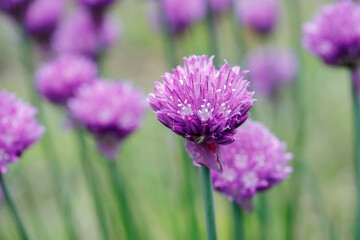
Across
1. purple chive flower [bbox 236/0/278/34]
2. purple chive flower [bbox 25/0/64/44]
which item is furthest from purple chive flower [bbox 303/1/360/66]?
purple chive flower [bbox 25/0/64/44]

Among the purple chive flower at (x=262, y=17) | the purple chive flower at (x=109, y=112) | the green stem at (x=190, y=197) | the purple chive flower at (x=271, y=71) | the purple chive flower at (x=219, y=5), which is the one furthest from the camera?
the purple chive flower at (x=271, y=71)

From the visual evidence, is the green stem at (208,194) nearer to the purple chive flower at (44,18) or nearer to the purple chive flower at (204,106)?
the purple chive flower at (204,106)

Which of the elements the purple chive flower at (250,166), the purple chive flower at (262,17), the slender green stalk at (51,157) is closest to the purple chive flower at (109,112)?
the slender green stalk at (51,157)

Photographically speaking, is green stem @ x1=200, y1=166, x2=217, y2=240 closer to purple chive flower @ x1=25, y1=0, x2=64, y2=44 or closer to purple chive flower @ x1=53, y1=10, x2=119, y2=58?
purple chive flower @ x1=53, y1=10, x2=119, y2=58

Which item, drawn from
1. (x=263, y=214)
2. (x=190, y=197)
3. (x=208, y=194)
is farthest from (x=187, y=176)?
(x=208, y=194)

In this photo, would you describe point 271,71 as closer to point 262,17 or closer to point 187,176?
point 262,17

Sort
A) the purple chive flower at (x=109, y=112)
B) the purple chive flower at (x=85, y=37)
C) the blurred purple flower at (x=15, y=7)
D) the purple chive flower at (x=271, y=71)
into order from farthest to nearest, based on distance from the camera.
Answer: the purple chive flower at (x=271, y=71) < the purple chive flower at (x=85, y=37) < the blurred purple flower at (x=15, y=7) < the purple chive flower at (x=109, y=112)
